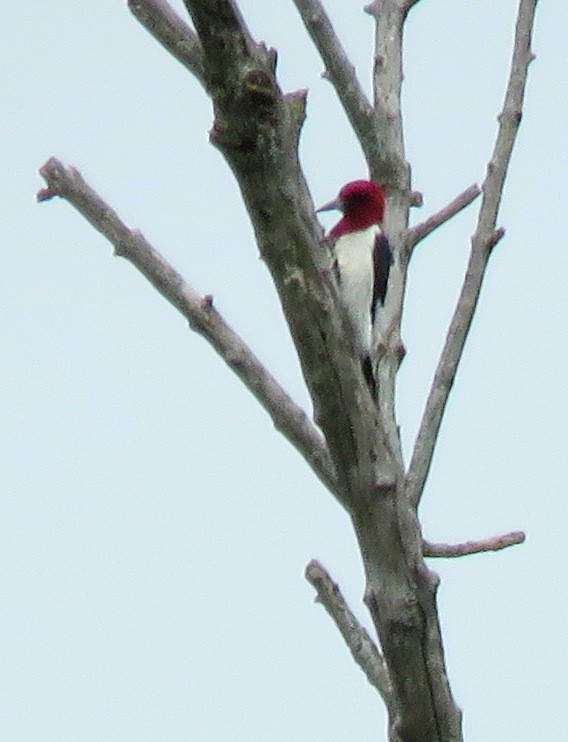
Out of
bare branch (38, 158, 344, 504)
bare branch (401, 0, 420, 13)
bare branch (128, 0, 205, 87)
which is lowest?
bare branch (38, 158, 344, 504)

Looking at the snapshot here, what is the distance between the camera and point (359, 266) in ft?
18.5

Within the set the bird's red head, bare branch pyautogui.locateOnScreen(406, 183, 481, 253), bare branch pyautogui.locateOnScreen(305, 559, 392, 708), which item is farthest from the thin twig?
bare branch pyautogui.locateOnScreen(305, 559, 392, 708)

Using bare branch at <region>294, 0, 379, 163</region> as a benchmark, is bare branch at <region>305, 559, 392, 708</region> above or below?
below

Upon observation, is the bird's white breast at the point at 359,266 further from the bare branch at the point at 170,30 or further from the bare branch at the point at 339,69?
the bare branch at the point at 170,30

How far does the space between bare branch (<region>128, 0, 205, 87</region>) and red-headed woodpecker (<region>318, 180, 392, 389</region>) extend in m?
1.82

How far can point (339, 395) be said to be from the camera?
8.18ft

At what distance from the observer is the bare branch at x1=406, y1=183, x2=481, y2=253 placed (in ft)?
13.8

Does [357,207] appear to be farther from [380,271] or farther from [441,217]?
[441,217]

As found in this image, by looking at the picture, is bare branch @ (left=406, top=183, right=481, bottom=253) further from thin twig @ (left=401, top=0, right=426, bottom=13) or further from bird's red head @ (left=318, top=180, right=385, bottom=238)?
bird's red head @ (left=318, top=180, right=385, bottom=238)

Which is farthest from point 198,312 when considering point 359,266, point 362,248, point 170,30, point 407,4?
point 362,248

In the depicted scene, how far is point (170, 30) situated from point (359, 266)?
9.45 ft

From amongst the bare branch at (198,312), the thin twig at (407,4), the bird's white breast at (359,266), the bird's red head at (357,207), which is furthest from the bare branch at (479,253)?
the bird's red head at (357,207)

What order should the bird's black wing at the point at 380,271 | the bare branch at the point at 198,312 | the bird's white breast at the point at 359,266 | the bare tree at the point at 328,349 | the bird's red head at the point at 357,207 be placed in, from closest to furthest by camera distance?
the bare tree at the point at 328,349, the bare branch at the point at 198,312, the bird's white breast at the point at 359,266, the bird's black wing at the point at 380,271, the bird's red head at the point at 357,207

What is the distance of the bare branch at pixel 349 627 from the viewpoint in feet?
10.6
